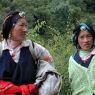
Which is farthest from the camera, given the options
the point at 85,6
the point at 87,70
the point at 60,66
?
the point at 85,6

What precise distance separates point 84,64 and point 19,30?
66 cm

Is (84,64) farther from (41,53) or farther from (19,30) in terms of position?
(19,30)

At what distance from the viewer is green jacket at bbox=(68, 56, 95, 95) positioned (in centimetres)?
331

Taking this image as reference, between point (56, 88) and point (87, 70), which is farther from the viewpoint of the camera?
point (87, 70)

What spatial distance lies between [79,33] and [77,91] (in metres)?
0.52

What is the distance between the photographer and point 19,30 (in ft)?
10.4

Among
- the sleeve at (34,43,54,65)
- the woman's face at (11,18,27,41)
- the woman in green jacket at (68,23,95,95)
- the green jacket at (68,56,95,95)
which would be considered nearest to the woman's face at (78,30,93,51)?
the woman in green jacket at (68,23,95,95)

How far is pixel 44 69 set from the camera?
311 cm

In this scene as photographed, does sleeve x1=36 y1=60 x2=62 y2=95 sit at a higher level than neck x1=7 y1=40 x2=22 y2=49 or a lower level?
lower

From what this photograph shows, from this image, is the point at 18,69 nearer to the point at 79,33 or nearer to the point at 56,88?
the point at 56,88

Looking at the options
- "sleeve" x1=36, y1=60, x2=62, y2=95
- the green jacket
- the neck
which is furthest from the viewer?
the green jacket

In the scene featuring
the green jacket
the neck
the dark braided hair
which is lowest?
the green jacket

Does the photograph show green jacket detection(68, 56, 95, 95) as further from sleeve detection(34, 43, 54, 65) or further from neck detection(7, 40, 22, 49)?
neck detection(7, 40, 22, 49)

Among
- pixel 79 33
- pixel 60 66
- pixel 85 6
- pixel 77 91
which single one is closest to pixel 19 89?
pixel 77 91
